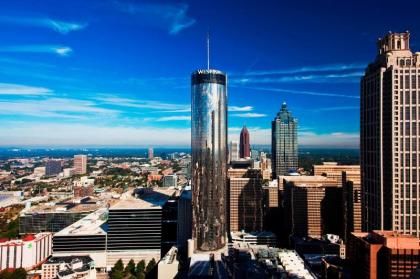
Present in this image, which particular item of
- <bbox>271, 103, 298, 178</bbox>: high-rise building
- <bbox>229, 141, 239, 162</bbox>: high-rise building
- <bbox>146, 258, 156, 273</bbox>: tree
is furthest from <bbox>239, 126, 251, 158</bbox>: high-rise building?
<bbox>146, 258, 156, 273</bbox>: tree

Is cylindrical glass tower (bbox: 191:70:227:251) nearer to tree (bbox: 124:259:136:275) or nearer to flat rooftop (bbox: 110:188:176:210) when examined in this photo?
flat rooftop (bbox: 110:188:176:210)

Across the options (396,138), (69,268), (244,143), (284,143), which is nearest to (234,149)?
(244,143)

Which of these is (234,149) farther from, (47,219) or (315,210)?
(47,219)

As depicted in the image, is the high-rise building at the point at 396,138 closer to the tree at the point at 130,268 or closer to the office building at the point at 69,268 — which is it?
the tree at the point at 130,268

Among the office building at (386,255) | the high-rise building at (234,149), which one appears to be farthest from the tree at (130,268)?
the high-rise building at (234,149)

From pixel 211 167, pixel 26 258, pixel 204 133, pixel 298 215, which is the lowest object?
pixel 26 258

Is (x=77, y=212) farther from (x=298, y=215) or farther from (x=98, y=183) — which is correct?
(x=98, y=183)

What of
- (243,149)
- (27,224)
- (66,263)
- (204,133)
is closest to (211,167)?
(204,133)
